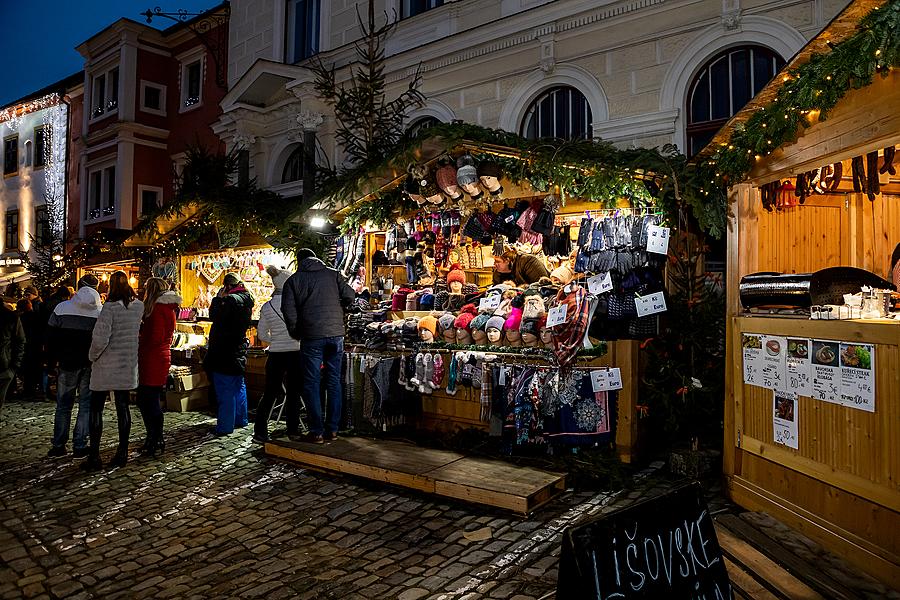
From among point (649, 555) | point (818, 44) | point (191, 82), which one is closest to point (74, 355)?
point (649, 555)

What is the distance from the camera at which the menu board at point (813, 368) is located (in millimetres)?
4043

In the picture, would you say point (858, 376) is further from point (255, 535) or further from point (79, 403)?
point (79, 403)

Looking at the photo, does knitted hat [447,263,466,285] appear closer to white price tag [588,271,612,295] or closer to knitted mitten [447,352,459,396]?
knitted mitten [447,352,459,396]

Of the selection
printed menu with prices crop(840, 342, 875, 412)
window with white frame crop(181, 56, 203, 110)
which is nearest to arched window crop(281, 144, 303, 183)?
window with white frame crop(181, 56, 203, 110)

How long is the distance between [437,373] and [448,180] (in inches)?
91.1

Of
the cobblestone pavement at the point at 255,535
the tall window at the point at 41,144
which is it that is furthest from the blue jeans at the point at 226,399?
the tall window at the point at 41,144

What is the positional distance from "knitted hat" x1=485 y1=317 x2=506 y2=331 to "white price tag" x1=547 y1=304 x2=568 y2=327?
0.61 metres

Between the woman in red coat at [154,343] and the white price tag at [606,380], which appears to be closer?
the white price tag at [606,380]

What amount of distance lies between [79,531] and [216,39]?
61.4 feet

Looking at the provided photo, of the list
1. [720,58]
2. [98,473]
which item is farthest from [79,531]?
[720,58]

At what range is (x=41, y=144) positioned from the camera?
27484 mm

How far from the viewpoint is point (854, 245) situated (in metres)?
6.45

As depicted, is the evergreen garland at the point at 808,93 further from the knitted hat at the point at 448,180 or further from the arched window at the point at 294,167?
the arched window at the point at 294,167

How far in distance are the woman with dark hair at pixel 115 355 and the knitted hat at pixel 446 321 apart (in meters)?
3.17
